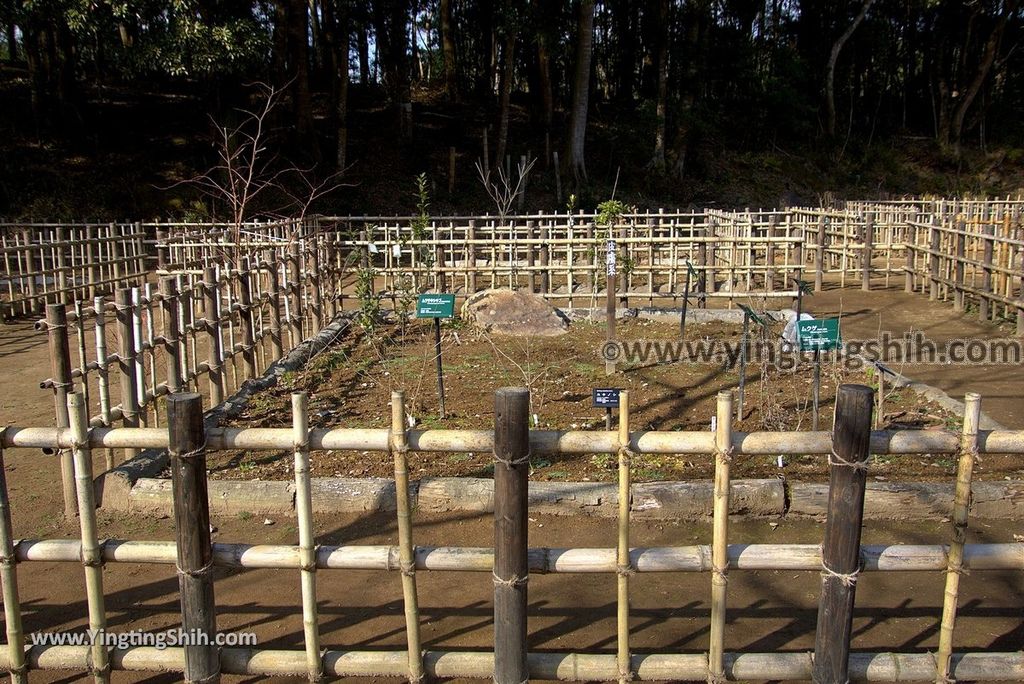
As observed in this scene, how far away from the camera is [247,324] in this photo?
7.18 meters

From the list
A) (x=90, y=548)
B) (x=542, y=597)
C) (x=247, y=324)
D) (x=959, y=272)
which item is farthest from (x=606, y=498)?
(x=959, y=272)

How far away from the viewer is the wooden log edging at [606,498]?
15.0 feet

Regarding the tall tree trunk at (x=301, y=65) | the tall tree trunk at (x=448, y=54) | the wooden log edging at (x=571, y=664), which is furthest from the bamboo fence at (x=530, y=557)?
the tall tree trunk at (x=448, y=54)

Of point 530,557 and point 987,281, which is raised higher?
point 987,281

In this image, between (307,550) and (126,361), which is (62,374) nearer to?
(126,361)

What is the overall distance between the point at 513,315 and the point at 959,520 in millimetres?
6948

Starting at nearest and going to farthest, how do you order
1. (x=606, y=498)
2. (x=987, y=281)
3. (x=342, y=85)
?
(x=606, y=498), (x=987, y=281), (x=342, y=85)

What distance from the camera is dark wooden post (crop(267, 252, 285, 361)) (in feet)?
25.6

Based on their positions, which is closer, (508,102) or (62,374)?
(62,374)

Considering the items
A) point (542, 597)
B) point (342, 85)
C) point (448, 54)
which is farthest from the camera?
point (448, 54)

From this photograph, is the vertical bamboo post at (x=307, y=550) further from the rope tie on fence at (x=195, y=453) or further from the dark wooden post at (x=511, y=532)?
the dark wooden post at (x=511, y=532)

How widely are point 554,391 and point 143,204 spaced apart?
18.0 metres

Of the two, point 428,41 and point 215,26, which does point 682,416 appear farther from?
point 428,41

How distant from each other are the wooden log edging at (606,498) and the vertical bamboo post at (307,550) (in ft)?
5.81
